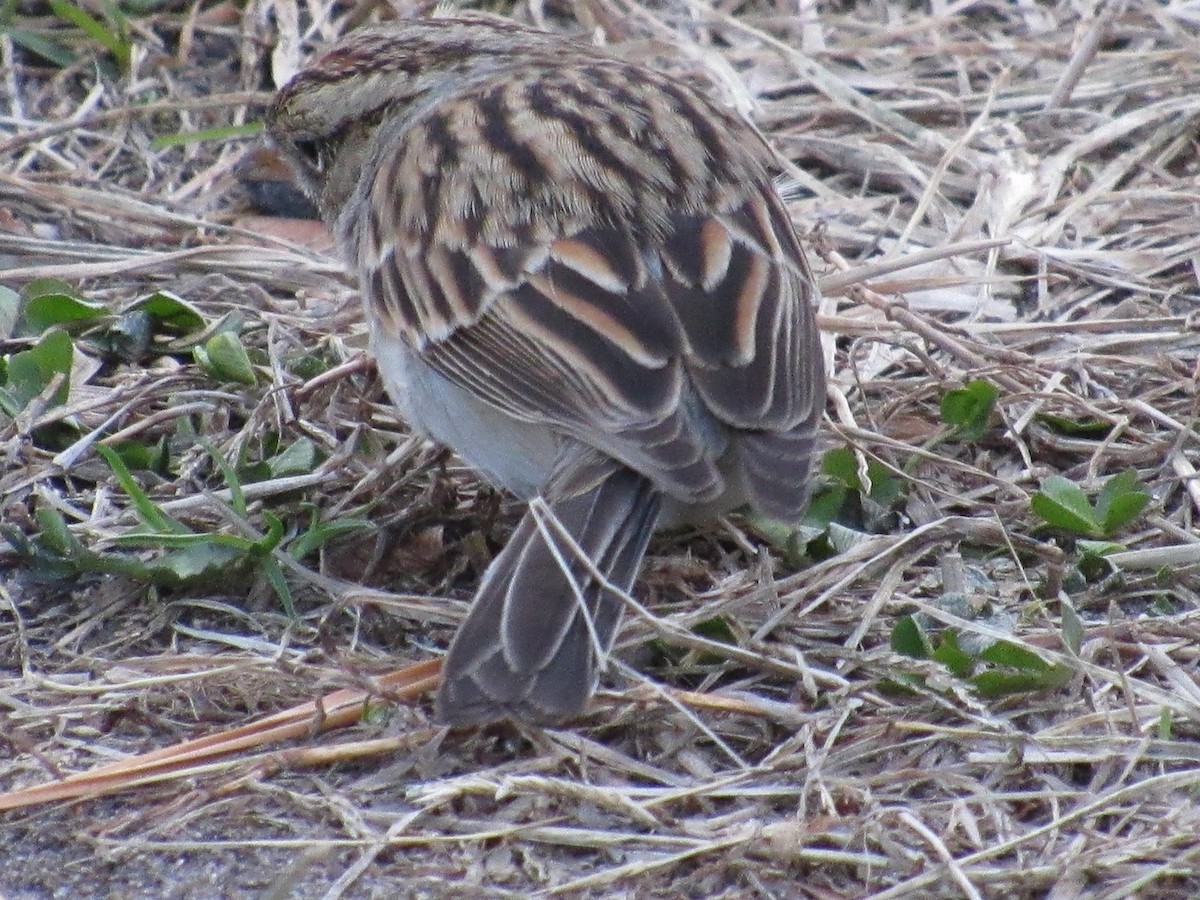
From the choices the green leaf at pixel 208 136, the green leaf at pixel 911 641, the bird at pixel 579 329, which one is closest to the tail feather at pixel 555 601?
the bird at pixel 579 329

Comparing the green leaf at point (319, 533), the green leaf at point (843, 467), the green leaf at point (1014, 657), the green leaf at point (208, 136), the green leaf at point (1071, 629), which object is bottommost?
the green leaf at point (319, 533)

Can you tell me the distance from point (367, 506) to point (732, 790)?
159 cm

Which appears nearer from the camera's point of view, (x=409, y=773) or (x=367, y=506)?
(x=409, y=773)

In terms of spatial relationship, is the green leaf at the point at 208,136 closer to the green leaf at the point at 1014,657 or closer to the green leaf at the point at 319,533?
the green leaf at the point at 319,533

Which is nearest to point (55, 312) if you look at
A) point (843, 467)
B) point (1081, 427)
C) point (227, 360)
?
point (227, 360)

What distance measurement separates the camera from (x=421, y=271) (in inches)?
183

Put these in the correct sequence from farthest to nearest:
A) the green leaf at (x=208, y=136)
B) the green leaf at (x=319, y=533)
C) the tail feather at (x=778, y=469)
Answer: the green leaf at (x=208, y=136), the green leaf at (x=319, y=533), the tail feather at (x=778, y=469)

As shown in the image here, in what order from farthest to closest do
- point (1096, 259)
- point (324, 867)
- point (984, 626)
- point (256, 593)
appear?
point (1096, 259) < point (256, 593) < point (984, 626) < point (324, 867)

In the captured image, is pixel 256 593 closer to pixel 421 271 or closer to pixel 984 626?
pixel 421 271

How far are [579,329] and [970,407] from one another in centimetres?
126

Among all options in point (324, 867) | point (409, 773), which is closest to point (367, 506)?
point (409, 773)

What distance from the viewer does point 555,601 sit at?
3.88 meters

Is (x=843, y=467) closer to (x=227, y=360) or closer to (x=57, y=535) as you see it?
(x=227, y=360)

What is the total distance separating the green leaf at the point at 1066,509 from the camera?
14.7 ft
